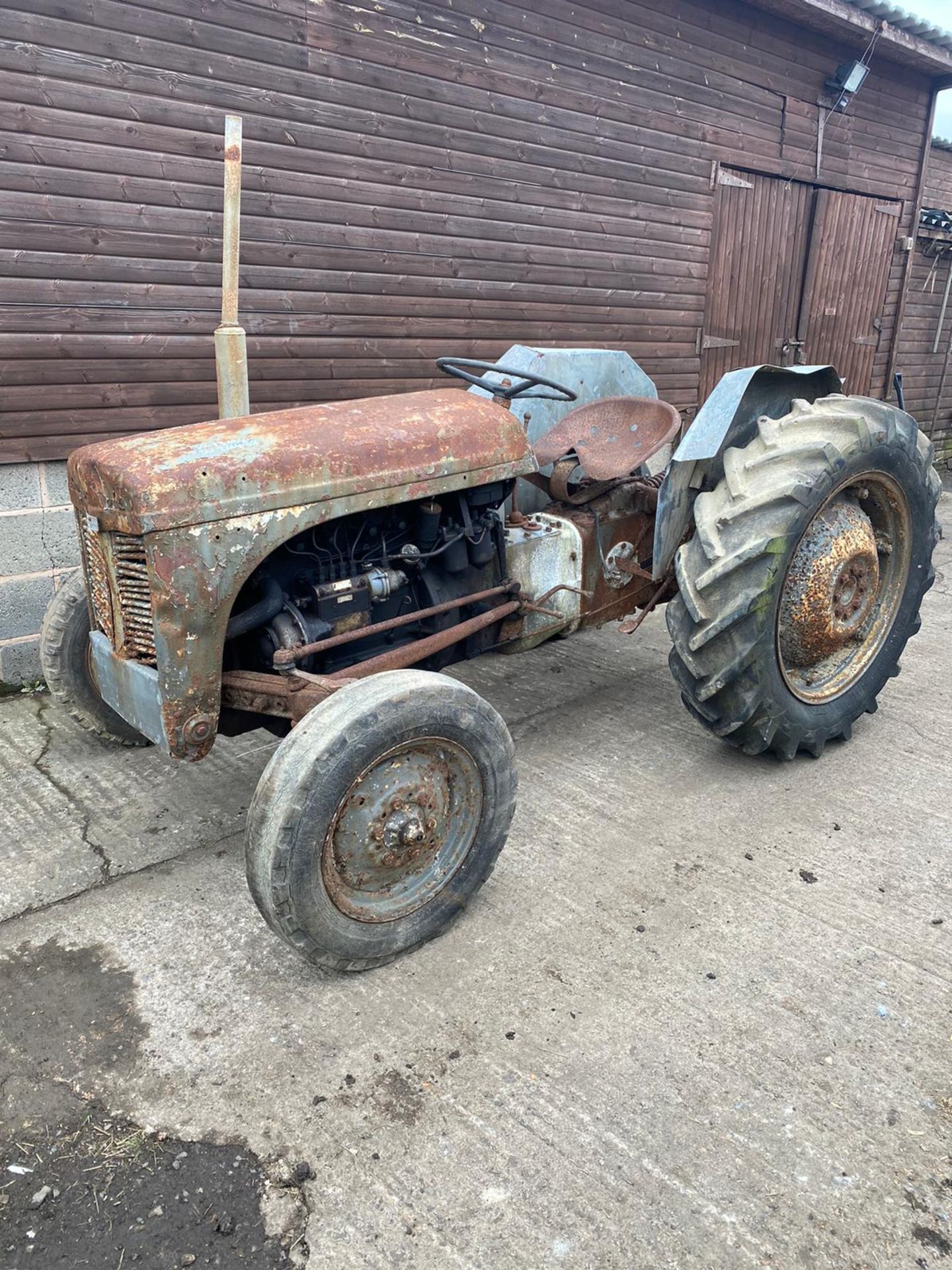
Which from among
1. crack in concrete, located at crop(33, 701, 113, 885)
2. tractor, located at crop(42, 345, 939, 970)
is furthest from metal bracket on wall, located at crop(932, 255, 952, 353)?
crack in concrete, located at crop(33, 701, 113, 885)

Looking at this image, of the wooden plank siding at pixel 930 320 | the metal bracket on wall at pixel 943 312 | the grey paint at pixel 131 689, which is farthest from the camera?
the metal bracket on wall at pixel 943 312

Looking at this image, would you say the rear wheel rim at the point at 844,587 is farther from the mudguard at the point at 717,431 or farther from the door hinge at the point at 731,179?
the door hinge at the point at 731,179

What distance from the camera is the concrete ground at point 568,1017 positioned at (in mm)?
1635

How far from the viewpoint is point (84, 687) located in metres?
3.10

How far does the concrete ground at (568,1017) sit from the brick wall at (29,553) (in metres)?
1.05

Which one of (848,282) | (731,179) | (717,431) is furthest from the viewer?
(848,282)

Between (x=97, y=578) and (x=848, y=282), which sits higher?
(x=848, y=282)

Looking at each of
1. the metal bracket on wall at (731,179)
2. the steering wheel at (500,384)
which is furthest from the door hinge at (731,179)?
the steering wheel at (500,384)

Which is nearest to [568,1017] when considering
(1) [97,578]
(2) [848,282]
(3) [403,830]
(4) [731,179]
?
(3) [403,830]

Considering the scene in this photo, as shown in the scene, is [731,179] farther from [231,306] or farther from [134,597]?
[134,597]

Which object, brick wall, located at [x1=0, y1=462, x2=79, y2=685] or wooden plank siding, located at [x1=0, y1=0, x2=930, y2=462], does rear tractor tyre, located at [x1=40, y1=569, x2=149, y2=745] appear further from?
wooden plank siding, located at [x1=0, y1=0, x2=930, y2=462]

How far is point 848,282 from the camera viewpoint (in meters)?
8.41

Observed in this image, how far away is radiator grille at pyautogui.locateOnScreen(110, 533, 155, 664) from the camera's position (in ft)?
7.16

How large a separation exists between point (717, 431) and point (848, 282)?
667cm
